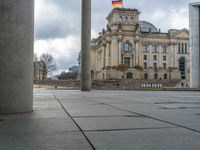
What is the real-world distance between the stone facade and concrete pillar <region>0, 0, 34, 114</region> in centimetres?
9148

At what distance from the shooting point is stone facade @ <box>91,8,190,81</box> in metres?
100

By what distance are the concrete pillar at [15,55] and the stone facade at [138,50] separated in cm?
9148

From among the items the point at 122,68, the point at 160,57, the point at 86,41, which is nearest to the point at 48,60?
the point at 122,68

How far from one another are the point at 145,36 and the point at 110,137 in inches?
4158

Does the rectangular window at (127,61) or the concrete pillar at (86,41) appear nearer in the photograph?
the concrete pillar at (86,41)

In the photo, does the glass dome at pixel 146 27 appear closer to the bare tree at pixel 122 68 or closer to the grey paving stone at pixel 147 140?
the bare tree at pixel 122 68

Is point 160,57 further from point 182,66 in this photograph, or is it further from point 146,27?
point 146,27

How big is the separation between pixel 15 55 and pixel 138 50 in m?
98.6

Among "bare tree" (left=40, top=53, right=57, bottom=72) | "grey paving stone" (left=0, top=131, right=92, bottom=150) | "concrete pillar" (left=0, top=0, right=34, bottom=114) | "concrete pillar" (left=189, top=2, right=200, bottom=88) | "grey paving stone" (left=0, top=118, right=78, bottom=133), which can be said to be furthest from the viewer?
"bare tree" (left=40, top=53, right=57, bottom=72)

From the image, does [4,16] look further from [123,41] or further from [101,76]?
[101,76]

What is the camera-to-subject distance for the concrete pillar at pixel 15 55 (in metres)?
5.58

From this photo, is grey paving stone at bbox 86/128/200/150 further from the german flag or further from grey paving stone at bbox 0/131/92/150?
the german flag

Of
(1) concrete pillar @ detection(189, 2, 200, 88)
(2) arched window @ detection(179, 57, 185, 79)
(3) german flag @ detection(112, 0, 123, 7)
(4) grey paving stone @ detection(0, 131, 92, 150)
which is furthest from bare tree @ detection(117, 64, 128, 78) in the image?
(4) grey paving stone @ detection(0, 131, 92, 150)

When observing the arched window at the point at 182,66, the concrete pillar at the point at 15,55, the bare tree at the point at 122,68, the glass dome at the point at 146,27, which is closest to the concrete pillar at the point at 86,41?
the concrete pillar at the point at 15,55
